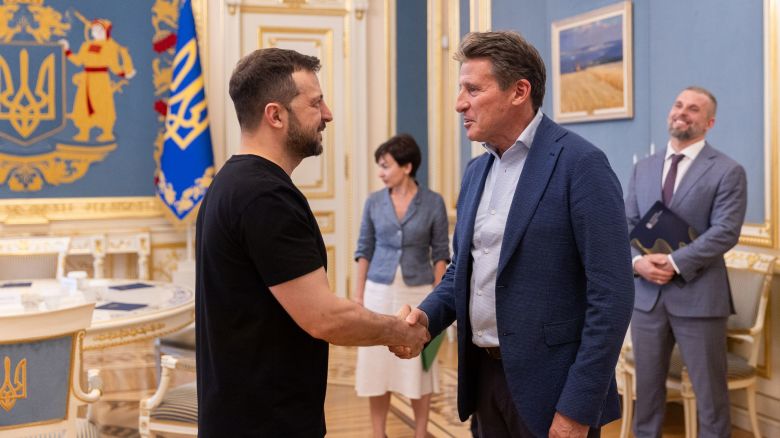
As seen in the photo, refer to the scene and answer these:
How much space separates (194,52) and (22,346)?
12.7 ft

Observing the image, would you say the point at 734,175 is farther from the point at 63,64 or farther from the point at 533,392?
the point at 63,64

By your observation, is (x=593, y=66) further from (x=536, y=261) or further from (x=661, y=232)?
(x=536, y=261)

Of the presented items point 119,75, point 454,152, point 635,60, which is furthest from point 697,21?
point 119,75

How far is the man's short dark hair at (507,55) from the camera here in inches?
73.4

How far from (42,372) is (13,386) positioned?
0.09 metres

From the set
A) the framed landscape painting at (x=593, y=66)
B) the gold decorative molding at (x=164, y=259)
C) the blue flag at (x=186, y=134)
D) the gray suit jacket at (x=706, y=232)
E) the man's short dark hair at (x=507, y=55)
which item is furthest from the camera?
the gold decorative molding at (x=164, y=259)

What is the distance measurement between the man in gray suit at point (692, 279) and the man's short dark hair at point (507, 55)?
1774 millimetres

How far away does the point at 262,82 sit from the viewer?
68.2 inches

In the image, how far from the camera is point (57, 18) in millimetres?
5832

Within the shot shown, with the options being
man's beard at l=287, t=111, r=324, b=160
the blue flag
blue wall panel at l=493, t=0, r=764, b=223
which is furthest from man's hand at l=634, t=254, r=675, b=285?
the blue flag

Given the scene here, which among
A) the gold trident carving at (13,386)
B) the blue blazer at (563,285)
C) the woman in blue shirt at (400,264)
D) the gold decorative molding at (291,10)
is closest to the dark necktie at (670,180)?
the woman in blue shirt at (400,264)

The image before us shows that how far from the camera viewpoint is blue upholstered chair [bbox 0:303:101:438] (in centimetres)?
240

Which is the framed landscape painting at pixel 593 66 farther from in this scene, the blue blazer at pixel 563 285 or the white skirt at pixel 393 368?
the blue blazer at pixel 563 285

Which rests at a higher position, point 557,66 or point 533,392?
point 557,66
